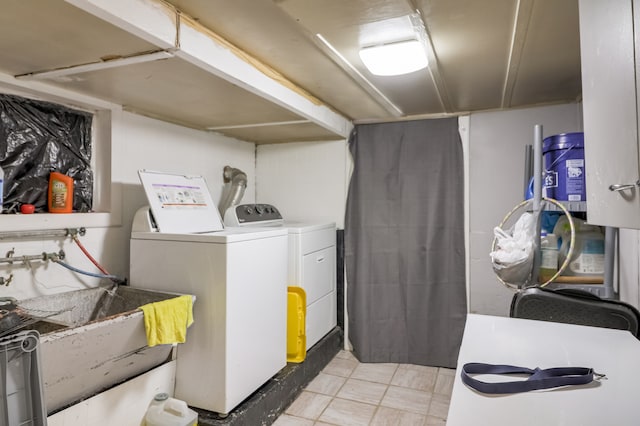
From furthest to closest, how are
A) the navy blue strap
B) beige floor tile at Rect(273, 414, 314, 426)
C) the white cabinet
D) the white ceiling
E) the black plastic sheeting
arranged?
beige floor tile at Rect(273, 414, 314, 426) < the black plastic sheeting < the white ceiling < the navy blue strap < the white cabinet

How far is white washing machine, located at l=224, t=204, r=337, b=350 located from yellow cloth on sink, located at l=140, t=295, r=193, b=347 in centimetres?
101

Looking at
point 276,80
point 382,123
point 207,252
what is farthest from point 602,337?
point 382,123

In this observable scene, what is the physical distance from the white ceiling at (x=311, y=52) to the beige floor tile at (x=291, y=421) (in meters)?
1.99

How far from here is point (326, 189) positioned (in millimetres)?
3639

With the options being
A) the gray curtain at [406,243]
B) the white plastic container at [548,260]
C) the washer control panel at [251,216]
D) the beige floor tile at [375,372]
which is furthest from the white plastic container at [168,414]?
the white plastic container at [548,260]

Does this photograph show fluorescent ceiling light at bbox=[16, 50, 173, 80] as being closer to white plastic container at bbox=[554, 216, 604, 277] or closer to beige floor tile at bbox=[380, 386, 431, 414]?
white plastic container at bbox=[554, 216, 604, 277]

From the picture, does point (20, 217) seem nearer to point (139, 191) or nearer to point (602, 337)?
point (139, 191)

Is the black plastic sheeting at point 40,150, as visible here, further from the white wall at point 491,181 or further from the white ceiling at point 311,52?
the white wall at point 491,181

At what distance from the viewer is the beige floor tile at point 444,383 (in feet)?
9.44

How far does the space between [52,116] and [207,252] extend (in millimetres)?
1149

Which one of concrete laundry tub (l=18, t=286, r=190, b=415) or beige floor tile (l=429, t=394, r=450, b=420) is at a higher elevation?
concrete laundry tub (l=18, t=286, r=190, b=415)

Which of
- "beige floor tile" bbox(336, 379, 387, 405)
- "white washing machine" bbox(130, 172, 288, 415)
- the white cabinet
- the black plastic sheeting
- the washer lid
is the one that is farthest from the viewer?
"beige floor tile" bbox(336, 379, 387, 405)

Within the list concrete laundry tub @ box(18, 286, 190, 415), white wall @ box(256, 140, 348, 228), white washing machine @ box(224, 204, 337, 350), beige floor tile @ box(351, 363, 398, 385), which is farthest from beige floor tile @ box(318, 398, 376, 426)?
white wall @ box(256, 140, 348, 228)

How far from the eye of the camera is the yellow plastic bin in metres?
2.82
